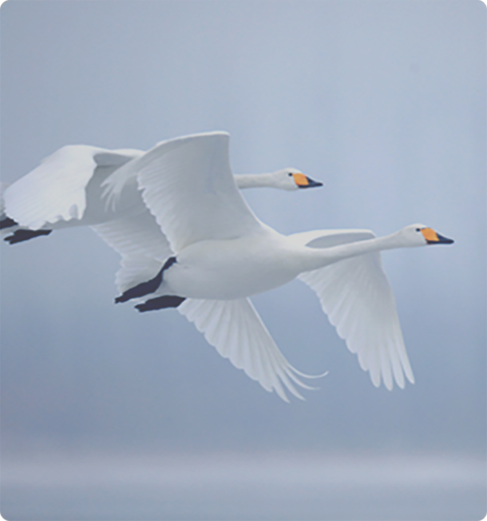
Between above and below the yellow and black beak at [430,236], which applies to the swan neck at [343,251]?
below

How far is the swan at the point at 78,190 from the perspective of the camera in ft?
Answer: 10.4

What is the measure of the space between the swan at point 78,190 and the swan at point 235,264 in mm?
158

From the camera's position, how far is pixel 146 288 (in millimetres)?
3859

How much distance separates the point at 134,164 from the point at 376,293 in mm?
1355

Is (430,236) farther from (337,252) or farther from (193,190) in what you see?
(193,190)

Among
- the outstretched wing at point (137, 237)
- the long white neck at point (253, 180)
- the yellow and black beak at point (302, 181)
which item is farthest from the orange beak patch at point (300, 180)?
the outstretched wing at point (137, 237)

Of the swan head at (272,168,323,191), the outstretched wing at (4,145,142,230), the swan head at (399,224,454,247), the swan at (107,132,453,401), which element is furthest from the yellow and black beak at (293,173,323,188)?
the outstretched wing at (4,145,142,230)

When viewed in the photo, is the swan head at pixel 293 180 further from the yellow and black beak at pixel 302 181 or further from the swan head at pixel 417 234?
the swan head at pixel 417 234

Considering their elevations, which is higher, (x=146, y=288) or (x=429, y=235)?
(x=429, y=235)

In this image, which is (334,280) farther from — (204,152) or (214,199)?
(204,152)

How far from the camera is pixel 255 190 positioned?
521cm

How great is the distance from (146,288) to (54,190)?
0.75 metres

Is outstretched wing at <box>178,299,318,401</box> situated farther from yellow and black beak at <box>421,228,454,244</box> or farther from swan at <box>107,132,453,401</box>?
yellow and black beak at <box>421,228,454,244</box>

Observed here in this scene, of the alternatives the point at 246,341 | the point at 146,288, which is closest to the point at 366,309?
the point at 246,341
